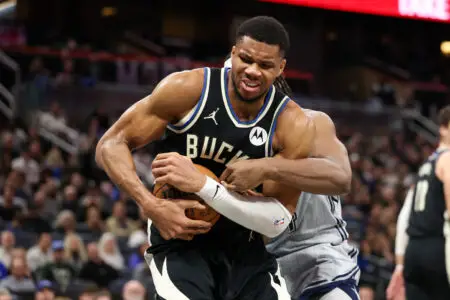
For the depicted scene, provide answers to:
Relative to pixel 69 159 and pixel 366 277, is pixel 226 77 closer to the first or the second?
pixel 366 277

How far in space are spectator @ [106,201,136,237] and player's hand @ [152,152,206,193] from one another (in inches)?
299

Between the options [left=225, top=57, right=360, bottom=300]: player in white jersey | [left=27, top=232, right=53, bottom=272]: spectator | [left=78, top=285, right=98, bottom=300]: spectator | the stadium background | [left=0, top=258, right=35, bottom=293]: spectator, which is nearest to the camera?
[left=225, top=57, right=360, bottom=300]: player in white jersey

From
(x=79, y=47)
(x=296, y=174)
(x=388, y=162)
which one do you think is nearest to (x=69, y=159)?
(x=79, y=47)

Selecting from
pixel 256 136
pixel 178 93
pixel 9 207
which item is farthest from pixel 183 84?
pixel 9 207

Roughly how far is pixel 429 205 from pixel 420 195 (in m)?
0.10

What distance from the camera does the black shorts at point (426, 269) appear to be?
5.05m

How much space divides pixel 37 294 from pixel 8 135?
17.1ft

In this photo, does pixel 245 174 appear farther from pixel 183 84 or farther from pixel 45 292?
pixel 45 292

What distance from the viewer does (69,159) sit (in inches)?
531

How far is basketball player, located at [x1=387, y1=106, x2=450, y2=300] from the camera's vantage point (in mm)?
5027

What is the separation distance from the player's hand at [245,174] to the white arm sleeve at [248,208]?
0.05 meters

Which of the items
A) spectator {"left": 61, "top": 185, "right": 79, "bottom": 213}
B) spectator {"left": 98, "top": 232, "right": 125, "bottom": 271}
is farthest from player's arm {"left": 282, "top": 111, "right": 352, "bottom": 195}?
spectator {"left": 61, "top": 185, "right": 79, "bottom": 213}

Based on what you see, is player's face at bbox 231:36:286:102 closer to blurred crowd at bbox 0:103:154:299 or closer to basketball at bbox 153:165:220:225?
basketball at bbox 153:165:220:225

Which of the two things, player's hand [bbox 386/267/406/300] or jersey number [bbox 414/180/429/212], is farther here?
player's hand [bbox 386/267/406/300]
